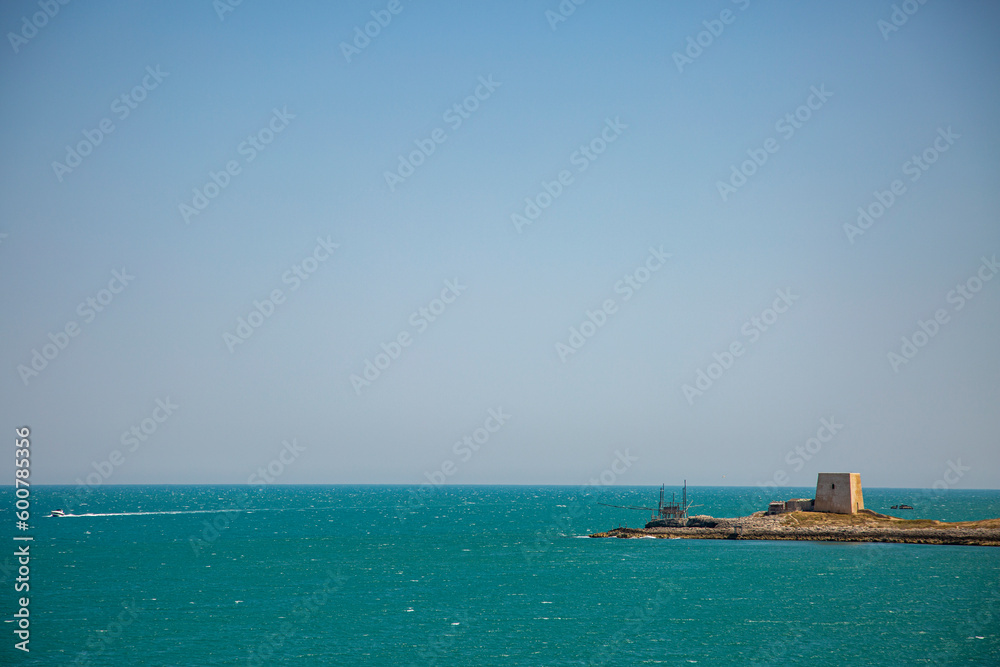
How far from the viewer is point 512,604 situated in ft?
180

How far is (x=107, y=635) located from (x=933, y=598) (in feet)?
163

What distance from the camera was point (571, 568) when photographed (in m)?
72.6

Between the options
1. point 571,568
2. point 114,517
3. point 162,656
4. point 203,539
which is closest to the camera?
point 162,656

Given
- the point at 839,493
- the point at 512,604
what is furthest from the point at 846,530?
the point at 512,604

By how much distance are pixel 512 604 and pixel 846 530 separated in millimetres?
46379

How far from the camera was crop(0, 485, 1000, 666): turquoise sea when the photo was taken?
1638 inches

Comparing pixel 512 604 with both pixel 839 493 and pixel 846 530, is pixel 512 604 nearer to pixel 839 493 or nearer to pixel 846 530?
pixel 846 530

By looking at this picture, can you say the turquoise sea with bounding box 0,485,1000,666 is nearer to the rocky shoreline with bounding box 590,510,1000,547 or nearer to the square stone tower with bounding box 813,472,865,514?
the rocky shoreline with bounding box 590,510,1000,547

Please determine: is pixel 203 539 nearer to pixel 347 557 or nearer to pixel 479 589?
pixel 347 557

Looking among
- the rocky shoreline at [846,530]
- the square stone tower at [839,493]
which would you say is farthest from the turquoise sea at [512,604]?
the square stone tower at [839,493]

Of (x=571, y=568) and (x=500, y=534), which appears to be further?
(x=500, y=534)

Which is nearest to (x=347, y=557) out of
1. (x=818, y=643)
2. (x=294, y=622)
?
(x=294, y=622)

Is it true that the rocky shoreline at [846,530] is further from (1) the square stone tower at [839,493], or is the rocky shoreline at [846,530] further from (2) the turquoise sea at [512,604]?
(2) the turquoise sea at [512,604]

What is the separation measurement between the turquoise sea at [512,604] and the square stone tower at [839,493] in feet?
26.6
